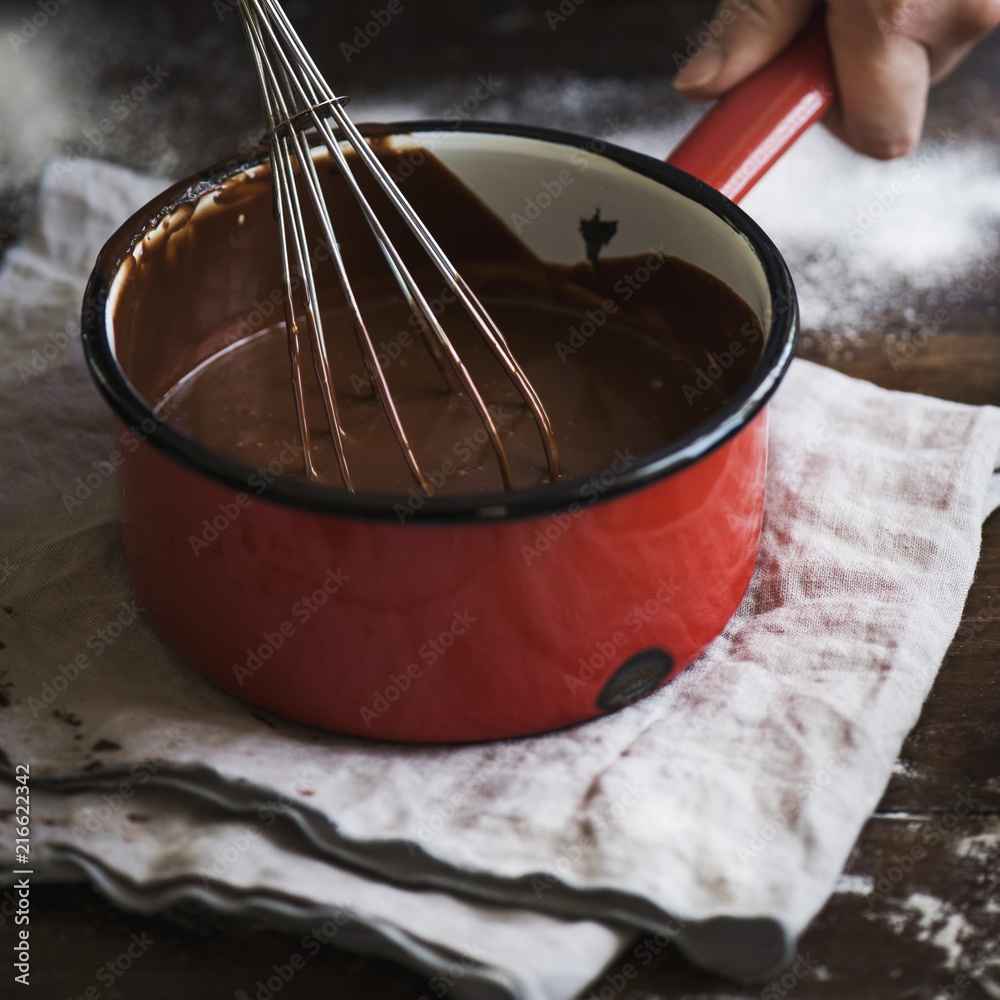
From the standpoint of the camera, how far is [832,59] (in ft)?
2.27

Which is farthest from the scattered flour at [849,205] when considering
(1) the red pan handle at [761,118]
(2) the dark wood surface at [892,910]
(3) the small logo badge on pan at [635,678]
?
(3) the small logo badge on pan at [635,678]

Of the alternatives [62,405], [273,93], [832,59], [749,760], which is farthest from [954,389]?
[62,405]

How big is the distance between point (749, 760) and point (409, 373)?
292mm

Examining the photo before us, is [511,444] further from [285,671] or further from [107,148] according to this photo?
[107,148]

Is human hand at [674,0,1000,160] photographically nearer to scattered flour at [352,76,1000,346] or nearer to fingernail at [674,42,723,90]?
fingernail at [674,42,723,90]

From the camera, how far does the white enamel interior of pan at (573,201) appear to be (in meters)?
0.61

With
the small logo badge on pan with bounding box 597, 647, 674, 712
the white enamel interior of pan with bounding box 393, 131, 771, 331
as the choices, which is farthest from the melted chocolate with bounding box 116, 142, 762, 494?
the small logo badge on pan with bounding box 597, 647, 674, 712

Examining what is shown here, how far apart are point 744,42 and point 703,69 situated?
0.09ft

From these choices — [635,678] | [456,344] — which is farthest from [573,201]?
[635,678]

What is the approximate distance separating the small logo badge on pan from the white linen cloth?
0.01 m

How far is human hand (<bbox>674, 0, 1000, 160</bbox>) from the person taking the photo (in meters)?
0.67

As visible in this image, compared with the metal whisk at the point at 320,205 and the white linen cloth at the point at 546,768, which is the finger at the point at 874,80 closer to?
the white linen cloth at the point at 546,768

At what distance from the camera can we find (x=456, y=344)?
690 millimetres

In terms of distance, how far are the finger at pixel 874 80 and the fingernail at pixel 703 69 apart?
66 millimetres
